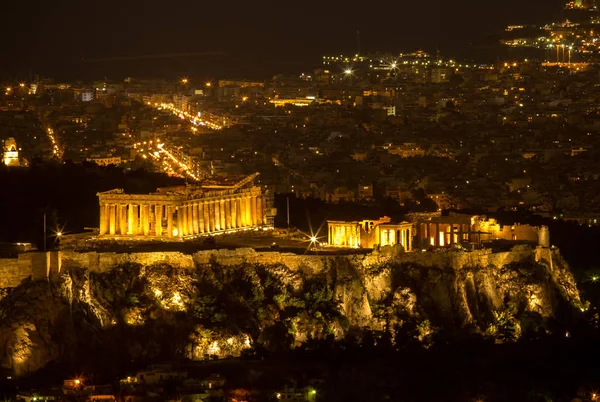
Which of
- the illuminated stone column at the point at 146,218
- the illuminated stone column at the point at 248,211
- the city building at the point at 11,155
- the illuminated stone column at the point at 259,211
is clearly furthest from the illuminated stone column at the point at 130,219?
the city building at the point at 11,155

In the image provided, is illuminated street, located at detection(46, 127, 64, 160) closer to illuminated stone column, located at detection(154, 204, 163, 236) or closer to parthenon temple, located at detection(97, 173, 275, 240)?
parthenon temple, located at detection(97, 173, 275, 240)

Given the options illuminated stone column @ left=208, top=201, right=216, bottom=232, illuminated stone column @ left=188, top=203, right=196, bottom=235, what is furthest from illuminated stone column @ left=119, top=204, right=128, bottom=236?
illuminated stone column @ left=208, top=201, right=216, bottom=232

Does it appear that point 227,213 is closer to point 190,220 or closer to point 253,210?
point 253,210

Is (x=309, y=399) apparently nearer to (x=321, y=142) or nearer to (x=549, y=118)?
(x=321, y=142)

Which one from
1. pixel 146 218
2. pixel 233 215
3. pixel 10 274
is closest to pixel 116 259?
pixel 10 274

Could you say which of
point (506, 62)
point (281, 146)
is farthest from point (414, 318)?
point (506, 62)

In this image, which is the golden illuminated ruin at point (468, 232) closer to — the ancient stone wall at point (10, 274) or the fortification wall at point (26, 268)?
the fortification wall at point (26, 268)
